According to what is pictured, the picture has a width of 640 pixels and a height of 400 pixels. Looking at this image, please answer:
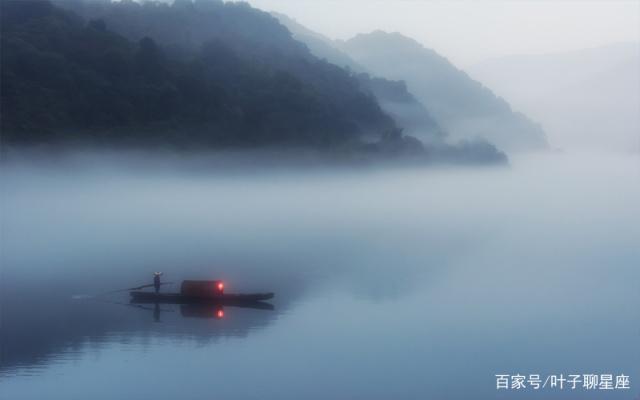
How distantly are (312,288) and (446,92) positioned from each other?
35.3 meters

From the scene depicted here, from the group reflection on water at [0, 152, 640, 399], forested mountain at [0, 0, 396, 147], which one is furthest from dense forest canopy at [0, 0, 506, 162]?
reflection on water at [0, 152, 640, 399]

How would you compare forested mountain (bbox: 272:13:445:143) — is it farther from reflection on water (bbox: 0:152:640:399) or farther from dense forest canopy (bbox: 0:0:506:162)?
reflection on water (bbox: 0:152:640:399)

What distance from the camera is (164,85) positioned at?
1185 inches

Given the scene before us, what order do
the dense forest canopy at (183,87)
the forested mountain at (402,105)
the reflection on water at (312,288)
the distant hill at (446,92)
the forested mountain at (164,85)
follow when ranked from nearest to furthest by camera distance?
1. the reflection on water at (312,288)
2. the forested mountain at (164,85)
3. the dense forest canopy at (183,87)
4. the forested mountain at (402,105)
5. the distant hill at (446,92)

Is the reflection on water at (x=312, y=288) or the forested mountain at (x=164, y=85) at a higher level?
the forested mountain at (x=164, y=85)

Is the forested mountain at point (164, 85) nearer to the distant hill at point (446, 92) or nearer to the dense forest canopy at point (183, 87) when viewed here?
the dense forest canopy at point (183, 87)

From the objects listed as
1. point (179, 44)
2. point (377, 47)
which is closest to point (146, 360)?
point (179, 44)

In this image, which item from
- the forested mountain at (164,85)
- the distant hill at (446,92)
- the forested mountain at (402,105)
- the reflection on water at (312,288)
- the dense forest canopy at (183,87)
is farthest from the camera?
the distant hill at (446,92)

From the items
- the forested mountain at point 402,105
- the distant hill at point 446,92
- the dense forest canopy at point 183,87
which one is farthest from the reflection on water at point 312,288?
the distant hill at point 446,92

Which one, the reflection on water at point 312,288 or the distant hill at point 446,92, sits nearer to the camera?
the reflection on water at point 312,288

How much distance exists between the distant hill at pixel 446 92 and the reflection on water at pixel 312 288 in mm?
14533

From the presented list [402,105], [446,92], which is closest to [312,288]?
[402,105]

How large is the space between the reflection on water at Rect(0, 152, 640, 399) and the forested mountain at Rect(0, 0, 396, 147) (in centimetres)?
197

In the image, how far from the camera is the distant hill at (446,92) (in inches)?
1736
